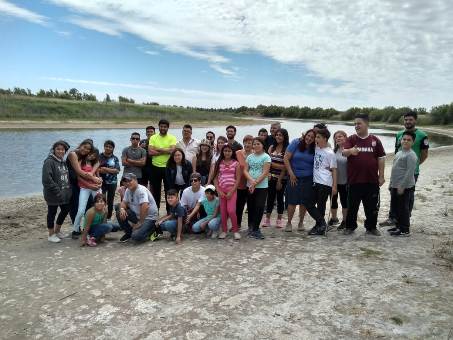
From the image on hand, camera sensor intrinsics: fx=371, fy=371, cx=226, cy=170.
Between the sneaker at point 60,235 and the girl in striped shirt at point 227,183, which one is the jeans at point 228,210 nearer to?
the girl in striped shirt at point 227,183

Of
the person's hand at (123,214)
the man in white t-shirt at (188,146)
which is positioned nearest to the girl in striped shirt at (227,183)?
the man in white t-shirt at (188,146)

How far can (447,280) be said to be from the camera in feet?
14.1

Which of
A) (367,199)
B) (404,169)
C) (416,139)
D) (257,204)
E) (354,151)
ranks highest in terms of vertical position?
(416,139)

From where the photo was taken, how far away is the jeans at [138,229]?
6070 millimetres

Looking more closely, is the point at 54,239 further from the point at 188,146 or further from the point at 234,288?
the point at 234,288

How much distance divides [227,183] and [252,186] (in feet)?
1.36

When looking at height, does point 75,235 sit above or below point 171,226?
below

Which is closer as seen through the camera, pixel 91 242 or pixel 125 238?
pixel 91 242

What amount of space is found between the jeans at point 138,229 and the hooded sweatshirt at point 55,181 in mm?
924

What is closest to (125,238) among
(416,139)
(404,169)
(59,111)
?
(404,169)

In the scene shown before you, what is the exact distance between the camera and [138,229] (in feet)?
20.1

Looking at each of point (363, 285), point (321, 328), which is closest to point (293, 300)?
point (321, 328)

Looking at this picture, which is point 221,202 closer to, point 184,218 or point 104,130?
point 184,218

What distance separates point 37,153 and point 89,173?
1537 cm
